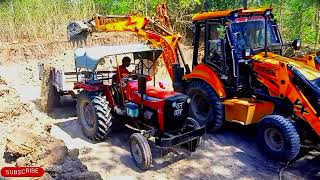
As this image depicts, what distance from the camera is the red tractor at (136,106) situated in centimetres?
616

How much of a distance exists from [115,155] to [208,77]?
236 centimetres

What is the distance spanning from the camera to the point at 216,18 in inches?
284

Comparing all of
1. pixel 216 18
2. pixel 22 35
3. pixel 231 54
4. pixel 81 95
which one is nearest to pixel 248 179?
pixel 231 54

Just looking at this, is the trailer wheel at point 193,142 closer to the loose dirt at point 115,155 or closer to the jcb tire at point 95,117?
the loose dirt at point 115,155

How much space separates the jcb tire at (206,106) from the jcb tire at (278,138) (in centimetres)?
98

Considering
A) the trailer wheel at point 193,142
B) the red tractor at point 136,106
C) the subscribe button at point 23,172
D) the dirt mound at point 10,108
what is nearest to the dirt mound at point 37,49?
the red tractor at point 136,106

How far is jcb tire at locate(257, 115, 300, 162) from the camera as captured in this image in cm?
582

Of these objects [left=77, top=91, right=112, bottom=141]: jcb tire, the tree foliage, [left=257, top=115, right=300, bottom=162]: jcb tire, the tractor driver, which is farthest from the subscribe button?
the tree foliage

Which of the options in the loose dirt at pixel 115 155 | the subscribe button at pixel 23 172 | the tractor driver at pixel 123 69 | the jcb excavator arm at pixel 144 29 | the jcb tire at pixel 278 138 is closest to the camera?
the subscribe button at pixel 23 172

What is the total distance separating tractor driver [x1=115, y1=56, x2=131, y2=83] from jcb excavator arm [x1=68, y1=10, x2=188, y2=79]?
0.92 m

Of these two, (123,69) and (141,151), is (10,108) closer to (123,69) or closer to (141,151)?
(123,69)

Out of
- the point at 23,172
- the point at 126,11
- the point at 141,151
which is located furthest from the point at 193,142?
the point at 126,11

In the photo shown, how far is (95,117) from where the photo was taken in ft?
22.8

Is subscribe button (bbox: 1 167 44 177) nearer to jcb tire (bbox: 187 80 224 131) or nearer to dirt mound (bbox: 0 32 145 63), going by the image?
jcb tire (bbox: 187 80 224 131)
